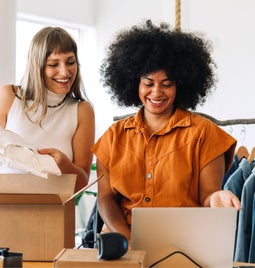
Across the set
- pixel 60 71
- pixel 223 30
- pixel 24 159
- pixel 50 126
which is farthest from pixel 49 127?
pixel 223 30

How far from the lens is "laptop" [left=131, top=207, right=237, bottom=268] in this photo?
1.65m

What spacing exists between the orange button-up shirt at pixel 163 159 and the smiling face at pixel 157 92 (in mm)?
64

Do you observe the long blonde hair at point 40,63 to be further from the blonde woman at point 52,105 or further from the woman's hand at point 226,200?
the woman's hand at point 226,200

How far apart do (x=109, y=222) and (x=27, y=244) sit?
47 centimetres

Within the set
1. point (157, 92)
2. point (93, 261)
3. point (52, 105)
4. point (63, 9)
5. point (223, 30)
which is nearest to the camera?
point (93, 261)

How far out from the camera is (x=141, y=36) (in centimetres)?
251

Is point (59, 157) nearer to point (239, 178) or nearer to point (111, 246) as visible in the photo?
point (111, 246)

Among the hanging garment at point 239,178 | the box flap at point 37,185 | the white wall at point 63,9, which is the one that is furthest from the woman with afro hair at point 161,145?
the white wall at point 63,9

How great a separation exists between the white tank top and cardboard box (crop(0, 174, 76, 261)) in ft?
1.97

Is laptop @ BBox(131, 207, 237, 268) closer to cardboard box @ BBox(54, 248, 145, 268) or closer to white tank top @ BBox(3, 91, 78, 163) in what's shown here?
cardboard box @ BBox(54, 248, 145, 268)

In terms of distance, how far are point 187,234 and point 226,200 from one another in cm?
19

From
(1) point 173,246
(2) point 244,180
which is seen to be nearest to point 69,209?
(1) point 173,246

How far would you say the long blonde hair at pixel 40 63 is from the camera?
2.42 m

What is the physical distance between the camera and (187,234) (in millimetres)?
1659
